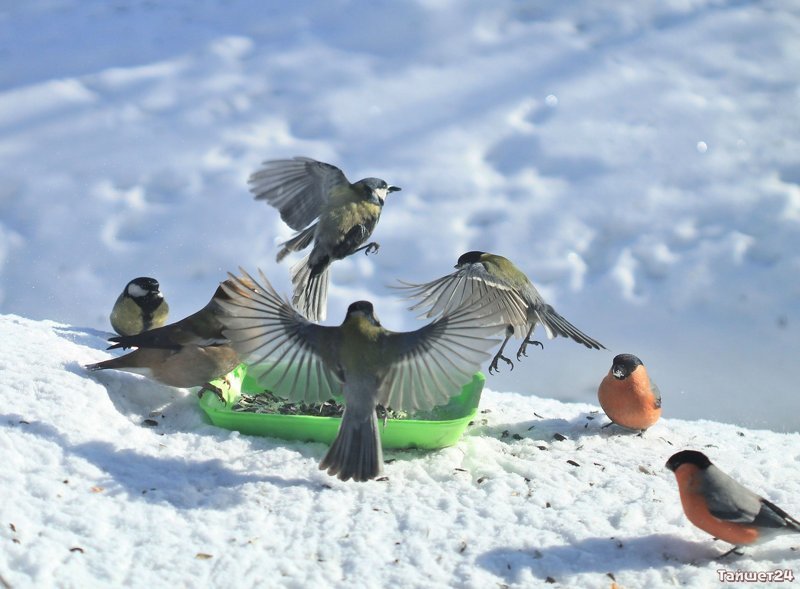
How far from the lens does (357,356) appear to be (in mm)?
3705

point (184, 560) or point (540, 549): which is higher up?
point (540, 549)

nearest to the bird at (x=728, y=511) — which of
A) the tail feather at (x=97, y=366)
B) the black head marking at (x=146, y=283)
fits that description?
the tail feather at (x=97, y=366)

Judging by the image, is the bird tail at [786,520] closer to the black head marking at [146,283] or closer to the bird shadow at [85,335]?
the bird shadow at [85,335]

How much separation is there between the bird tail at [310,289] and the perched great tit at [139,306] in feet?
3.63

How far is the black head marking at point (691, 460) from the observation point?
10.6 feet

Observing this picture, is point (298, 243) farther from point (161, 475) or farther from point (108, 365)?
point (161, 475)

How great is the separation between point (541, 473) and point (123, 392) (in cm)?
202

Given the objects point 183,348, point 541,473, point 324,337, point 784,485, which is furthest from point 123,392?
point 784,485

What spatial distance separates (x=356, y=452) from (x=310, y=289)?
181 centimetres

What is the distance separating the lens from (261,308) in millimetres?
3758

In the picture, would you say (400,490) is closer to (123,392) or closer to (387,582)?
(387,582)

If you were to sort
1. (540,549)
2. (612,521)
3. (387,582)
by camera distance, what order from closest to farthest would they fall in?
(387,582)
(540,549)
(612,521)

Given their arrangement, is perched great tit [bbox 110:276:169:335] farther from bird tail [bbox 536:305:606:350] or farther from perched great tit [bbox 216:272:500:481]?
bird tail [bbox 536:305:606:350]

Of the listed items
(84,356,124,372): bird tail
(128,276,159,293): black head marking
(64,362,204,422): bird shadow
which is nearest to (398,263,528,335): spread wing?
(64,362,204,422): bird shadow
